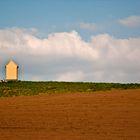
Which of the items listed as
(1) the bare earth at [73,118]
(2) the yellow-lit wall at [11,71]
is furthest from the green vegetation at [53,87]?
(2) the yellow-lit wall at [11,71]

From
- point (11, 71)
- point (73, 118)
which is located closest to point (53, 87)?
point (11, 71)

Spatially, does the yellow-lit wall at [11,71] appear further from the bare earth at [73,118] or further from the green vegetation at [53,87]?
the bare earth at [73,118]

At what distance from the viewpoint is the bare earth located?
18766 mm

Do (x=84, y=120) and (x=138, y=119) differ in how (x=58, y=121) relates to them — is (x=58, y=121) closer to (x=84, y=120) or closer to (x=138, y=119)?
(x=84, y=120)

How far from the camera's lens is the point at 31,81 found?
54656 mm

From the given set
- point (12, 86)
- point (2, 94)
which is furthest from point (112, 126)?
point (12, 86)

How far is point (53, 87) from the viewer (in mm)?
Answer: 47562

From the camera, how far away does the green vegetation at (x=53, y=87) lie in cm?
4481

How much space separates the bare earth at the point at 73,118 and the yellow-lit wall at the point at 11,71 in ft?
80.3

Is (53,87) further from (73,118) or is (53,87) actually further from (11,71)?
(73,118)

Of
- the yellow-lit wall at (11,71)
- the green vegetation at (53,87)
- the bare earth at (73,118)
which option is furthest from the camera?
the yellow-lit wall at (11,71)

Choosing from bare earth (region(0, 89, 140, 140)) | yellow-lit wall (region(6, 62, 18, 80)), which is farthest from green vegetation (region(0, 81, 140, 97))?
yellow-lit wall (region(6, 62, 18, 80))

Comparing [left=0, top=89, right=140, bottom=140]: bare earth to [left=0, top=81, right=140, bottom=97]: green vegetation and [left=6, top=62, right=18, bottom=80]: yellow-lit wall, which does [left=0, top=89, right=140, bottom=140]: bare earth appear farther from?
[left=6, top=62, right=18, bottom=80]: yellow-lit wall

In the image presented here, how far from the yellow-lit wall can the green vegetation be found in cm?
936
